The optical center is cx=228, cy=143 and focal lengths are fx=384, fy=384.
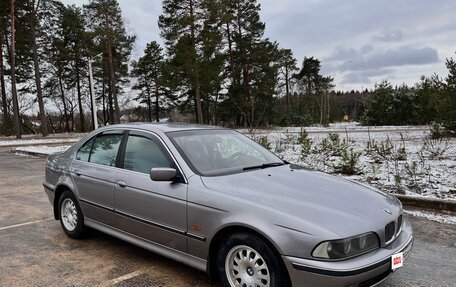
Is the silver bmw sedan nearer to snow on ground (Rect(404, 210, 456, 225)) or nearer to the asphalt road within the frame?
the asphalt road

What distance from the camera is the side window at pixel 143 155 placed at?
382 cm

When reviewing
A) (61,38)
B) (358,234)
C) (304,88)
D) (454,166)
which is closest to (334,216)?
(358,234)

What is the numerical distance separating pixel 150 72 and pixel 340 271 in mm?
48791

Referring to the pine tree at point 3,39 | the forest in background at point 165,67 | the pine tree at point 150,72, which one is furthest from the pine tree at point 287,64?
the pine tree at point 3,39

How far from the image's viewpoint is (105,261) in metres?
4.15

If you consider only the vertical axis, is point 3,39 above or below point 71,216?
above

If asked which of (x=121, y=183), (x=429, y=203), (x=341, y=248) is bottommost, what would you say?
(x=429, y=203)

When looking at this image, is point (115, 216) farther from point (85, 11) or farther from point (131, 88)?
point (131, 88)

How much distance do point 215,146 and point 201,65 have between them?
29167 millimetres

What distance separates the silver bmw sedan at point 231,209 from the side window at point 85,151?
2 cm

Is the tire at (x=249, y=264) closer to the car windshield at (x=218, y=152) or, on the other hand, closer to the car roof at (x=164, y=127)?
the car windshield at (x=218, y=152)

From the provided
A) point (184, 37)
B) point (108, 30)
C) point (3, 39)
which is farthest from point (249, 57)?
point (3, 39)

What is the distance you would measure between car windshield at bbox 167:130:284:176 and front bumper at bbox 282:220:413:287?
122cm

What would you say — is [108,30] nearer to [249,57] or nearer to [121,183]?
[249,57]
